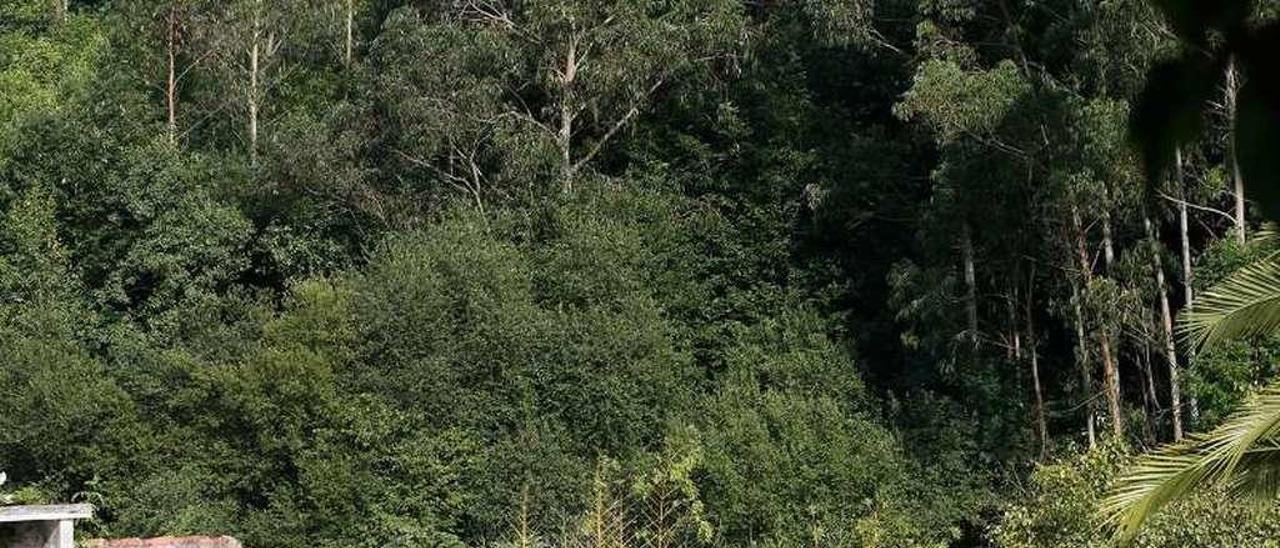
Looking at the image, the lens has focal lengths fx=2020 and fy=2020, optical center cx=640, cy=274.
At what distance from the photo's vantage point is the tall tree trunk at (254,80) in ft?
113

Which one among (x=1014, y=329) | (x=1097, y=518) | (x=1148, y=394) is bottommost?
(x=1097, y=518)

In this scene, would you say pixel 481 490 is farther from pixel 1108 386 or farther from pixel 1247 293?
pixel 1247 293

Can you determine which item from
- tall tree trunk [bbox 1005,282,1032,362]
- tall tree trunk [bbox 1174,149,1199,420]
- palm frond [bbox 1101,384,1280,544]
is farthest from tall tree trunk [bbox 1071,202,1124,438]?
palm frond [bbox 1101,384,1280,544]

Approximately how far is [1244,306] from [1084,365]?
1706 centimetres

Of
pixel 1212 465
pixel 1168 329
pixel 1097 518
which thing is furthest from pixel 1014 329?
pixel 1212 465

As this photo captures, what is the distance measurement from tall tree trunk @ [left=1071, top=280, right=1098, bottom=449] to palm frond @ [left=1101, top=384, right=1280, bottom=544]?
16.4m

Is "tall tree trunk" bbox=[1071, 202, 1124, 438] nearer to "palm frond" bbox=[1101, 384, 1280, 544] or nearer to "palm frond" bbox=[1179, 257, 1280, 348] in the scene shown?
"palm frond" bbox=[1179, 257, 1280, 348]

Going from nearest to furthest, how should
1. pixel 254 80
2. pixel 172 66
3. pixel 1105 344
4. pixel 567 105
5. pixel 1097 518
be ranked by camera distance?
pixel 1097 518 → pixel 1105 344 → pixel 567 105 → pixel 254 80 → pixel 172 66

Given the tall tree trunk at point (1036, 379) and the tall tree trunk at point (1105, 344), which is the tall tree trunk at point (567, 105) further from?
the tall tree trunk at point (1105, 344)

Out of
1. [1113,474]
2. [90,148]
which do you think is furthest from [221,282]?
[1113,474]

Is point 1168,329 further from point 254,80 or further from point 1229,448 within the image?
point 1229,448

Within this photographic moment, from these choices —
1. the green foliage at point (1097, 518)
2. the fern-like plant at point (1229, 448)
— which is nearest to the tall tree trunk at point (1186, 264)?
the green foliage at point (1097, 518)

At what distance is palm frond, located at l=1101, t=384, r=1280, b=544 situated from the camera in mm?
9664

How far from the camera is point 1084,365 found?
27188mm
